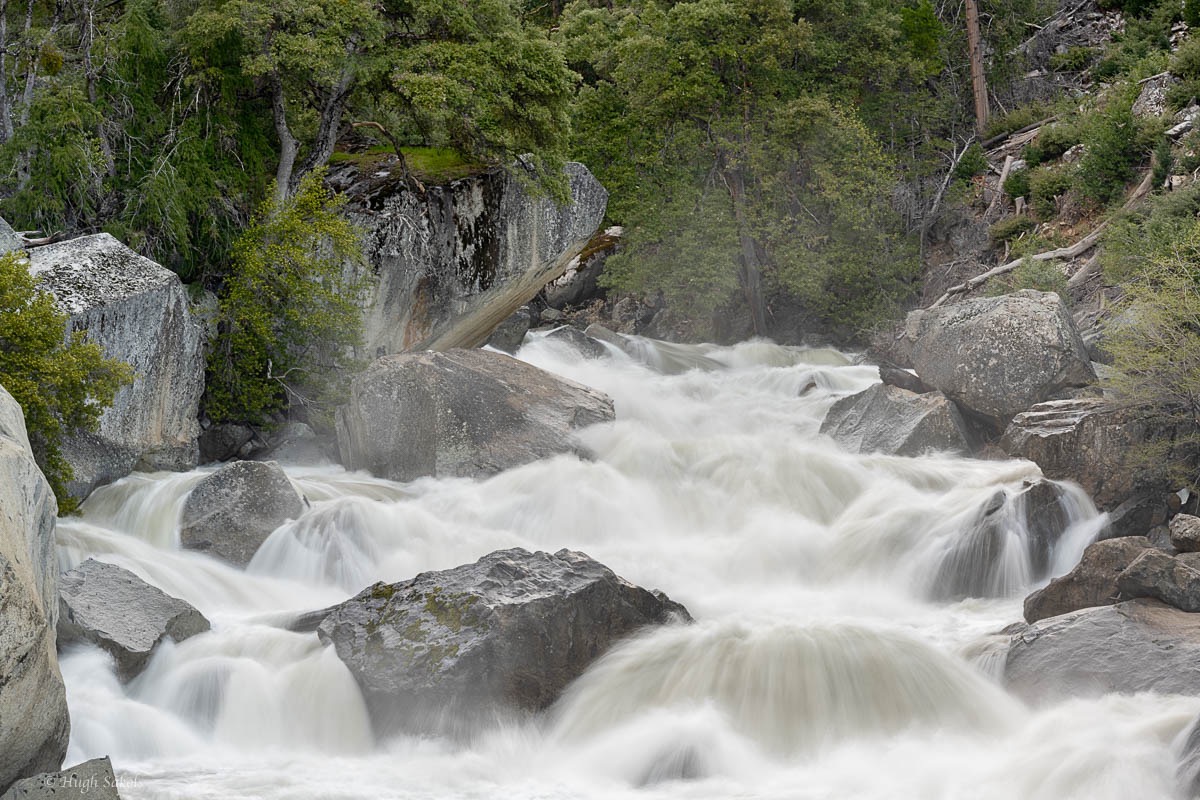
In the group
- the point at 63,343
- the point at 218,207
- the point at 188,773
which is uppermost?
the point at 218,207

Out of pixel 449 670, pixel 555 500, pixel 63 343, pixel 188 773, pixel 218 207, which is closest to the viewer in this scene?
pixel 188 773

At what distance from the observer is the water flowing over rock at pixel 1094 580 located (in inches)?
442

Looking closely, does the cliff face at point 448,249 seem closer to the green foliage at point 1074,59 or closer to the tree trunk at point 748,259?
the tree trunk at point 748,259

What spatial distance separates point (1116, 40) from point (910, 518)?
23.5 meters

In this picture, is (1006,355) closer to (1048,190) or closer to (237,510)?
(1048,190)

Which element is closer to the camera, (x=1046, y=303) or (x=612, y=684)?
(x=612, y=684)

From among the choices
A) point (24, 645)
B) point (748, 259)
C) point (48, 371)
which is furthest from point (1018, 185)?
point (24, 645)

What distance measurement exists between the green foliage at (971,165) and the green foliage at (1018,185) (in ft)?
4.99

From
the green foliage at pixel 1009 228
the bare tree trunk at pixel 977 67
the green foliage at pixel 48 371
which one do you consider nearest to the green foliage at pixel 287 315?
the green foliage at pixel 48 371

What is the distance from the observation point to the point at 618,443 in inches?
738

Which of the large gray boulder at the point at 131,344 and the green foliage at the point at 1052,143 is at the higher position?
the green foliage at the point at 1052,143

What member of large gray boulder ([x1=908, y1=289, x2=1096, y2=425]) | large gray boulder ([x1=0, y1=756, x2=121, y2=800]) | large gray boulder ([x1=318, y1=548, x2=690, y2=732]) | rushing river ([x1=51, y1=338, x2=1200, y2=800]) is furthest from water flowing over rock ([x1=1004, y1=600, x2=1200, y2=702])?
large gray boulder ([x1=0, y1=756, x2=121, y2=800])

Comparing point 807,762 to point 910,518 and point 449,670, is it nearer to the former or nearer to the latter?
point 449,670

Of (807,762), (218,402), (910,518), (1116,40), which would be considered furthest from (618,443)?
(1116,40)
